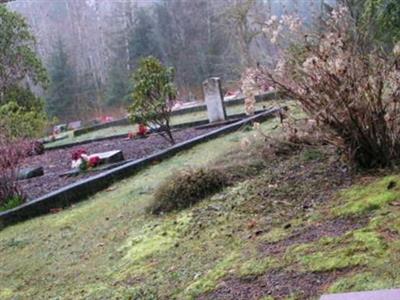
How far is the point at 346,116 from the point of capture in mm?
3984

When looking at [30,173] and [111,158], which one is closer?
[111,158]

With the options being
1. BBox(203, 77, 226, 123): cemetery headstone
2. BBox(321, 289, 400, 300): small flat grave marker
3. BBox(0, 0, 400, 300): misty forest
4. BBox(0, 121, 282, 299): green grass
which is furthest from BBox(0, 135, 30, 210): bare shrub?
BBox(203, 77, 226, 123): cemetery headstone

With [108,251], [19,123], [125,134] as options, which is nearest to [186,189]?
[108,251]

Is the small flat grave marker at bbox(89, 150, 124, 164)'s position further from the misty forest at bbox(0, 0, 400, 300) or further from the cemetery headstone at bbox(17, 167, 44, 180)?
the cemetery headstone at bbox(17, 167, 44, 180)

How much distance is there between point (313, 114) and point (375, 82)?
0.47 metres

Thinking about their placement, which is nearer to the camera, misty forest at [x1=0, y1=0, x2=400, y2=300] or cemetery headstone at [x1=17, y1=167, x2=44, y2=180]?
misty forest at [x1=0, y1=0, x2=400, y2=300]

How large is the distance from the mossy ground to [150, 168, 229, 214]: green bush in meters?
0.12

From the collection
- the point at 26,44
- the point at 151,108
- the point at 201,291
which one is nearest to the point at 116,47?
the point at 26,44

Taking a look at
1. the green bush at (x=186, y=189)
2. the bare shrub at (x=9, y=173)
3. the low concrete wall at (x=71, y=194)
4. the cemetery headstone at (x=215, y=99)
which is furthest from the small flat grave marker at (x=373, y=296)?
the cemetery headstone at (x=215, y=99)

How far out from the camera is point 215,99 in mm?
12250

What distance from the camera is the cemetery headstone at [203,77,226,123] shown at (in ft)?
40.2

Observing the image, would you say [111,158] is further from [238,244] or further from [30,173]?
[238,244]

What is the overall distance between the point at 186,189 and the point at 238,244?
4.42ft

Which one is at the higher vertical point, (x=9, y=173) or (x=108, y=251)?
(x=9, y=173)
